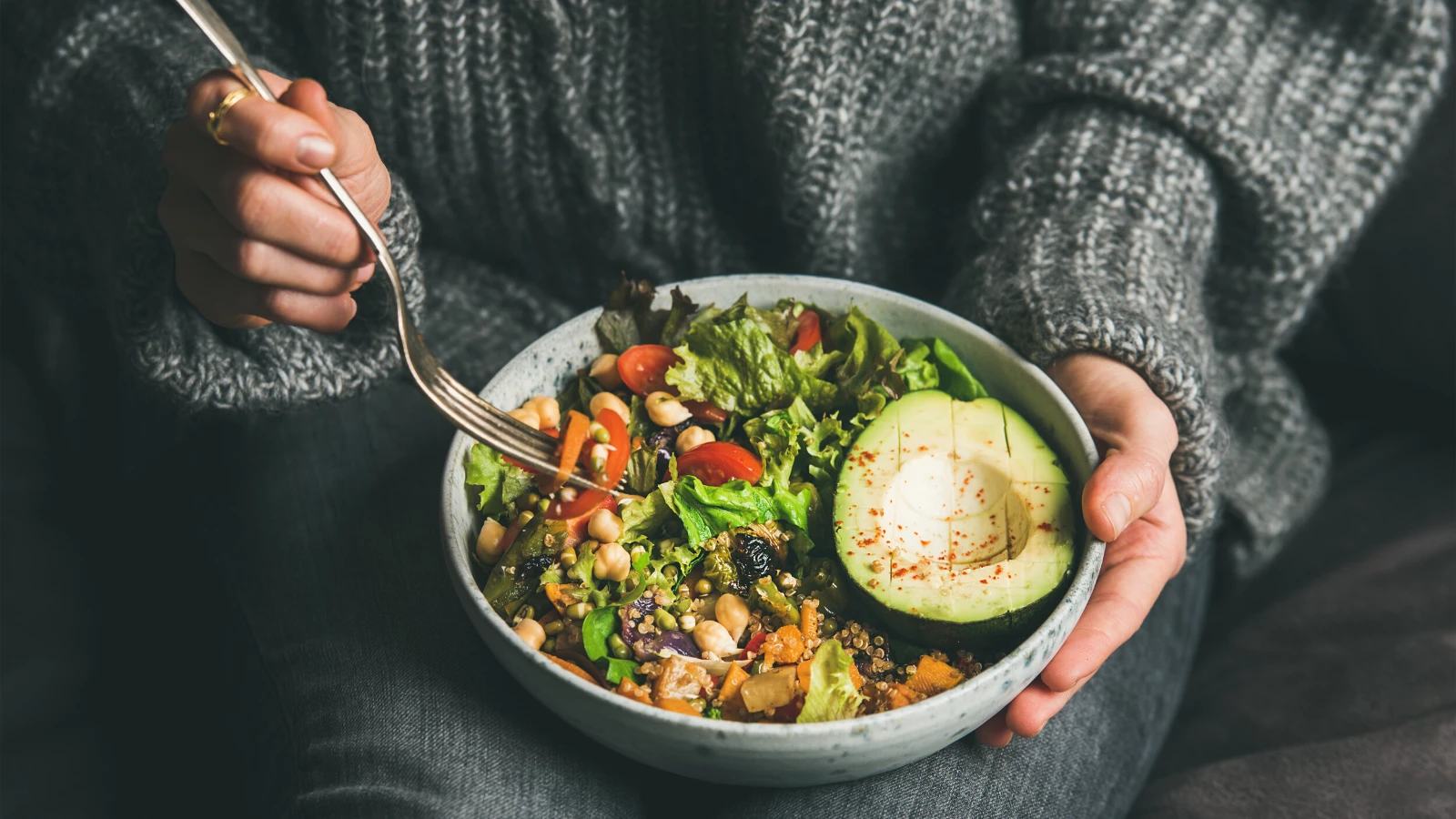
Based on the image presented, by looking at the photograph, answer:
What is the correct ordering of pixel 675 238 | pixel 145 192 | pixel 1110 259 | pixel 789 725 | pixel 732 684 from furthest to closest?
pixel 675 238 < pixel 1110 259 < pixel 145 192 < pixel 732 684 < pixel 789 725

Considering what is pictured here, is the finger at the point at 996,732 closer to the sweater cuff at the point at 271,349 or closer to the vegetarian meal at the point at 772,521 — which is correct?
the vegetarian meal at the point at 772,521

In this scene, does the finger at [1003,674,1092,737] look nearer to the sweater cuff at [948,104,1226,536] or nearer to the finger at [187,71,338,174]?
the sweater cuff at [948,104,1226,536]

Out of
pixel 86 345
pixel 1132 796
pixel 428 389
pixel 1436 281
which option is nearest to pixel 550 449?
pixel 428 389

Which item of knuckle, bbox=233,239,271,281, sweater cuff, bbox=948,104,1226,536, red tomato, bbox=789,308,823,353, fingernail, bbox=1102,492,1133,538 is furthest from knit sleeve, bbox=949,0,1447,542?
knuckle, bbox=233,239,271,281

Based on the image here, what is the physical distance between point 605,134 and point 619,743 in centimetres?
84

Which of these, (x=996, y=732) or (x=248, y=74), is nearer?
(x=248, y=74)

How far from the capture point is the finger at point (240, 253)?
99cm

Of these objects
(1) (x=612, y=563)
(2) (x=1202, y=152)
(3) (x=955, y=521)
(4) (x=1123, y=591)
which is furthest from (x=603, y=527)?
(2) (x=1202, y=152)

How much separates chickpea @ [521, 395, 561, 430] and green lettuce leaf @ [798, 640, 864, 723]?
0.39 metres

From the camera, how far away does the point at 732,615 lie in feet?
3.40

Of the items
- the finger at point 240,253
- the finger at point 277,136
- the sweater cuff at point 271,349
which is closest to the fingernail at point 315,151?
the finger at point 277,136

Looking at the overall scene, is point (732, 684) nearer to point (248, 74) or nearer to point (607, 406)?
point (607, 406)

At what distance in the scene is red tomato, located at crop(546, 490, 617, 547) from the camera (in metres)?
1.07

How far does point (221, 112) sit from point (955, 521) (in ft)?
2.58
